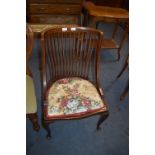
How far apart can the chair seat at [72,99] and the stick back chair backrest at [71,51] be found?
89 mm

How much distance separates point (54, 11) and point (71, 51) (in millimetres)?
1396

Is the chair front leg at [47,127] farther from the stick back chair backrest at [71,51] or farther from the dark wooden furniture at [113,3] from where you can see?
the dark wooden furniture at [113,3]

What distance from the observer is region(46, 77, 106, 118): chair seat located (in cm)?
144

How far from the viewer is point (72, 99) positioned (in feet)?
4.96

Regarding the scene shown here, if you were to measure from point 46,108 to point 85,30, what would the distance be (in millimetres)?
646

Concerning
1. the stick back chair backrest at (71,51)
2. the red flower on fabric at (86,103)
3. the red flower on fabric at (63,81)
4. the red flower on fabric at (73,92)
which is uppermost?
the stick back chair backrest at (71,51)

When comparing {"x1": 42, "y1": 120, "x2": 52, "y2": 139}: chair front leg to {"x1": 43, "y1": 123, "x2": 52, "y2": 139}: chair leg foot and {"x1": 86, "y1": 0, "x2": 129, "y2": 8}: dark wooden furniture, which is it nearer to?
{"x1": 43, "y1": 123, "x2": 52, "y2": 139}: chair leg foot

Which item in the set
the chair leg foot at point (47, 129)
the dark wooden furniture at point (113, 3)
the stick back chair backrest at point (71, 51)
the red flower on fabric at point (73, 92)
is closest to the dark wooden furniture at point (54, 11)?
the dark wooden furniture at point (113, 3)

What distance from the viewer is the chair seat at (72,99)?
1437 mm

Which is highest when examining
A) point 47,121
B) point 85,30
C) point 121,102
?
point 85,30

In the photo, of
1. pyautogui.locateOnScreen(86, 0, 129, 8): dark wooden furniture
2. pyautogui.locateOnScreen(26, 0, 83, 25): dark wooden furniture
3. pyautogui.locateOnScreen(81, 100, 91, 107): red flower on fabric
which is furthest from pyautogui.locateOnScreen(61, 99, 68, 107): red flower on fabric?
pyautogui.locateOnScreen(86, 0, 129, 8): dark wooden furniture
